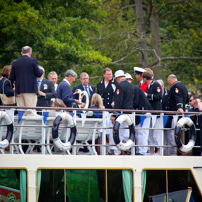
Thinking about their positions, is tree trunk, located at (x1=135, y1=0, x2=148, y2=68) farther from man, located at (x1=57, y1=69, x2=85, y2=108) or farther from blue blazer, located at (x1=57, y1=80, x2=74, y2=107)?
blue blazer, located at (x1=57, y1=80, x2=74, y2=107)

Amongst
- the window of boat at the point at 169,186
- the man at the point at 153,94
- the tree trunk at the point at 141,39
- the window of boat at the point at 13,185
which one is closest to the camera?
the window of boat at the point at 13,185

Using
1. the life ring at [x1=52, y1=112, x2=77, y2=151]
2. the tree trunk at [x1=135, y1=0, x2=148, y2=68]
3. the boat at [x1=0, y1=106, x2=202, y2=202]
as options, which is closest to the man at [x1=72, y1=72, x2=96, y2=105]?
the boat at [x1=0, y1=106, x2=202, y2=202]

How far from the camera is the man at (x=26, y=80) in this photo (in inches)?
330

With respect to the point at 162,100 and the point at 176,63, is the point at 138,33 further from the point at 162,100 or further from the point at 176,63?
the point at 162,100

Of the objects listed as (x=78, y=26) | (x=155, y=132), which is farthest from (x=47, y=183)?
(x=78, y=26)

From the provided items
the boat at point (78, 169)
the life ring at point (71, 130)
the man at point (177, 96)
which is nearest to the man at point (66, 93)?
the boat at point (78, 169)

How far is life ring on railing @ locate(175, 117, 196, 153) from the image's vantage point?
27.7 ft

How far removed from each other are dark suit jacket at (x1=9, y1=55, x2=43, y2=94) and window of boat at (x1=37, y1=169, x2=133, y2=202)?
161cm

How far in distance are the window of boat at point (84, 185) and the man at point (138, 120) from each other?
0.74m

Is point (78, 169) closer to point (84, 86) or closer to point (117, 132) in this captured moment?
point (117, 132)

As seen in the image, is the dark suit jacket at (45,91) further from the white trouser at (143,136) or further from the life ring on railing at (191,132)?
the life ring on railing at (191,132)

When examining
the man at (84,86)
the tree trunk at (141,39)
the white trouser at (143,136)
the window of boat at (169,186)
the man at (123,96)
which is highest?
the tree trunk at (141,39)

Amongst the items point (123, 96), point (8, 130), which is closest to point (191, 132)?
point (123, 96)

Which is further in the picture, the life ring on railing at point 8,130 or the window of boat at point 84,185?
the window of boat at point 84,185
